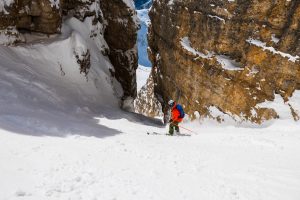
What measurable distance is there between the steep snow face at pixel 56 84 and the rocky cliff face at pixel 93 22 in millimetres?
884

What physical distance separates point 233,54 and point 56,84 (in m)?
11.4

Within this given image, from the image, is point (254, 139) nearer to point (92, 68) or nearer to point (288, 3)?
point (288, 3)

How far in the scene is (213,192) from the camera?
7.95 m

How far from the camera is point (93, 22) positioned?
2753 centimetres

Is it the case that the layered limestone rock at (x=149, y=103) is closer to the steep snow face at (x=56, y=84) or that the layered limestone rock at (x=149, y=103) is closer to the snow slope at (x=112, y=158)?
the steep snow face at (x=56, y=84)

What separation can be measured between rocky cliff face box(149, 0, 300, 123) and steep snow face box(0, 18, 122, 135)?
6.12 metres

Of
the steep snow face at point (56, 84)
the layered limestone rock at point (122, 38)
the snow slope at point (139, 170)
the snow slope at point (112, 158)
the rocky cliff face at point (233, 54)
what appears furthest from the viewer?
the layered limestone rock at point (122, 38)

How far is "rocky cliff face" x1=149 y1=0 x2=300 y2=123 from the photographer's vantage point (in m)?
17.7

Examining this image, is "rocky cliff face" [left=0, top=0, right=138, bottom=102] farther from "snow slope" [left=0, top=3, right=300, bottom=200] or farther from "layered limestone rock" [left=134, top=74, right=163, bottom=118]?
"layered limestone rock" [left=134, top=74, right=163, bottom=118]

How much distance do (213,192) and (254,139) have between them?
7.29 meters

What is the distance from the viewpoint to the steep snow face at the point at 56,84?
13442mm

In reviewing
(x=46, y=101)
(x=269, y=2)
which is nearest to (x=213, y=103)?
(x=269, y=2)

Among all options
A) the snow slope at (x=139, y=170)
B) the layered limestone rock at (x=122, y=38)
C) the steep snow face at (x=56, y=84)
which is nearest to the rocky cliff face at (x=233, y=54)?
the snow slope at (x=139, y=170)

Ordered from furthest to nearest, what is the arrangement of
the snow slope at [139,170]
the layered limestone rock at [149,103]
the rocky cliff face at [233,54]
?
the layered limestone rock at [149,103]
the rocky cliff face at [233,54]
the snow slope at [139,170]
